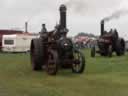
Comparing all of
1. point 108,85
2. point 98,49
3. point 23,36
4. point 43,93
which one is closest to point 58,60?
point 108,85

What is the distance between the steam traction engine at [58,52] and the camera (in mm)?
17750

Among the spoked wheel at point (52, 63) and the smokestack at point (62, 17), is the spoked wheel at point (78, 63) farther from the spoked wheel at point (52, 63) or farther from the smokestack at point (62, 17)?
the smokestack at point (62, 17)

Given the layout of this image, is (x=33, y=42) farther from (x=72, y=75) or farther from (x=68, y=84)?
(x=68, y=84)

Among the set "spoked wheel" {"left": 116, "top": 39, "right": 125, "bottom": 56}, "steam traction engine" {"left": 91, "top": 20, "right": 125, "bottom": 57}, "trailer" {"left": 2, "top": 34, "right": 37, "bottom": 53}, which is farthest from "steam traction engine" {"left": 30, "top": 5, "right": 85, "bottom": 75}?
"trailer" {"left": 2, "top": 34, "right": 37, "bottom": 53}

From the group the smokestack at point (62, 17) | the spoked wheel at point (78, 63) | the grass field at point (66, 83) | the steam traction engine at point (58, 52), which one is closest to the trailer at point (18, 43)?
the steam traction engine at point (58, 52)

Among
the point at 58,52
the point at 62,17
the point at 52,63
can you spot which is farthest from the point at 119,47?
the point at 52,63

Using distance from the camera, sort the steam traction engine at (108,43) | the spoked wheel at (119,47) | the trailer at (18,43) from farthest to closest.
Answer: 1. the trailer at (18,43)
2. the spoked wheel at (119,47)
3. the steam traction engine at (108,43)

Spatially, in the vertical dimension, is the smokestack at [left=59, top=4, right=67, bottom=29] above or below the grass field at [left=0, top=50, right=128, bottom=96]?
above

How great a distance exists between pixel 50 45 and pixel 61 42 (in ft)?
2.15

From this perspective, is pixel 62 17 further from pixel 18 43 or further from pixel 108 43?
pixel 18 43

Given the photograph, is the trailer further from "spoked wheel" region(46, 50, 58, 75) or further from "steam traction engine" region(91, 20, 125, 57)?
"spoked wheel" region(46, 50, 58, 75)

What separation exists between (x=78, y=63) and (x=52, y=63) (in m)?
1.09

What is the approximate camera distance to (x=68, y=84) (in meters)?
14.4

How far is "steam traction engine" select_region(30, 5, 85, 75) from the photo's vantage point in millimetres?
17750
